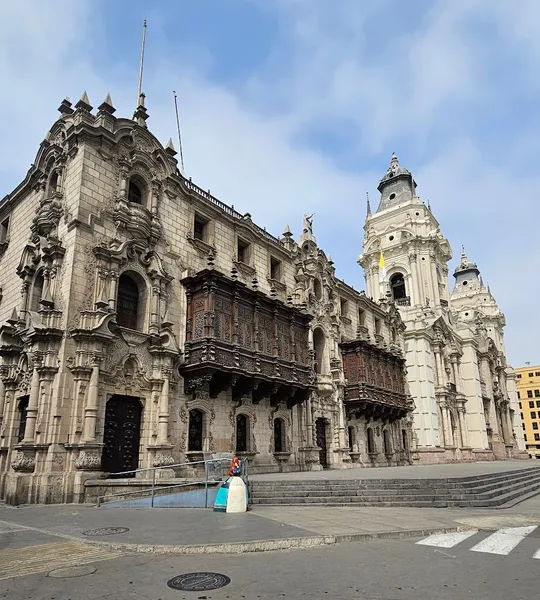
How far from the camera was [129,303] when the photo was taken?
2052 centimetres

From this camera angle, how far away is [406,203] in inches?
2253

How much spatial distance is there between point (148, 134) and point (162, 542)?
19013 millimetres

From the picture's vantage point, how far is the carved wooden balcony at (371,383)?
108 feet

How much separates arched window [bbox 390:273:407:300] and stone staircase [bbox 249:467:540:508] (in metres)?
39.7

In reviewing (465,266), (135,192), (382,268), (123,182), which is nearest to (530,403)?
(465,266)

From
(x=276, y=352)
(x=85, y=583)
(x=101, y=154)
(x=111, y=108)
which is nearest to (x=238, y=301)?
(x=276, y=352)

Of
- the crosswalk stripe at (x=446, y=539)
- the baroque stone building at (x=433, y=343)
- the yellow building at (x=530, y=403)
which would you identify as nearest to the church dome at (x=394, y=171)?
the baroque stone building at (x=433, y=343)

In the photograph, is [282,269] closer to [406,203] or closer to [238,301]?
[238,301]

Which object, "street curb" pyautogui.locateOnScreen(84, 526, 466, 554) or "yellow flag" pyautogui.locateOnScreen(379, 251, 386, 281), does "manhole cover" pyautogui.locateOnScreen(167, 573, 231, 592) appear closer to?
"street curb" pyautogui.locateOnScreen(84, 526, 466, 554)

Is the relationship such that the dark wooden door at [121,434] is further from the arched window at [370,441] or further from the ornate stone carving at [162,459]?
the arched window at [370,441]

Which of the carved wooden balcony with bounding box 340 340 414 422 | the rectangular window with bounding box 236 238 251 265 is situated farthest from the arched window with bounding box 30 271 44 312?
the carved wooden balcony with bounding box 340 340 414 422

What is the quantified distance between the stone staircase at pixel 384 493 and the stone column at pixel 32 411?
7.77 meters

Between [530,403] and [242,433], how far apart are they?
109859mm

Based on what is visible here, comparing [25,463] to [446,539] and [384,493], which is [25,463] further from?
[446,539]
